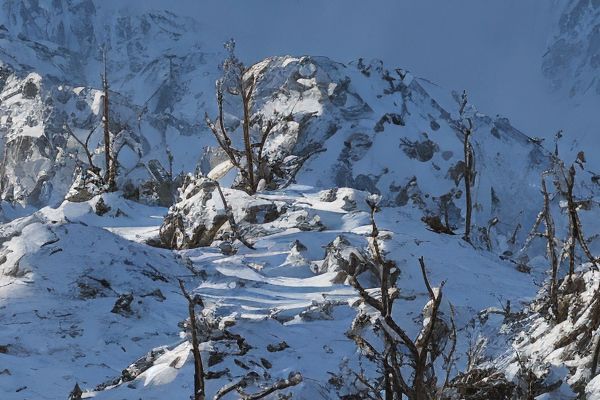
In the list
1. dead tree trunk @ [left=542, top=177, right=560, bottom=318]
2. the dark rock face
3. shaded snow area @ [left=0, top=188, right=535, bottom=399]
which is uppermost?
the dark rock face

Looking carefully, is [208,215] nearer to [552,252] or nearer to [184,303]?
[184,303]

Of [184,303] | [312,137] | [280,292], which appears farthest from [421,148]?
[184,303]

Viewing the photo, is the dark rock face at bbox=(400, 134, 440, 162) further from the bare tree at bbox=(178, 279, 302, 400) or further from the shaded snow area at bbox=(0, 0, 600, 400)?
the bare tree at bbox=(178, 279, 302, 400)

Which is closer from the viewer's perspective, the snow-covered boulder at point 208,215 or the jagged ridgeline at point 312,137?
the snow-covered boulder at point 208,215

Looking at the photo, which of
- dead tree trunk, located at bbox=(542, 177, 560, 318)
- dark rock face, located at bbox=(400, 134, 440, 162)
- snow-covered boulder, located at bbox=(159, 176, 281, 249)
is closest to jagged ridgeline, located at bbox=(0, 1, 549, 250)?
dark rock face, located at bbox=(400, 134, 440, 162)

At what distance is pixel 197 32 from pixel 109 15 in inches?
716

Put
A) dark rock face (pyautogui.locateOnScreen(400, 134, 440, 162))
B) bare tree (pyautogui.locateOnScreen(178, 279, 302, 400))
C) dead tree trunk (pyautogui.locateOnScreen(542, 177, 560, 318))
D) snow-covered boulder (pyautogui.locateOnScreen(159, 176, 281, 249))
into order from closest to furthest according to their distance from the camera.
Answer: bare tree (pyautogui.locateOnScreen(178, 279, 302, 400)) → dead tree trunk (pyautogui.locateOnScreen(542, 177, 560, 318)) → snow-covered boulder (pyautogui.locateOnScreen(159, 176, 281, 249)) → dark rock face (pyautogui.locateOnScreen(400, 134, 440, 162))

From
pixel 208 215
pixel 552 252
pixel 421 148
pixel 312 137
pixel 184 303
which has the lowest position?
pixel 184 303

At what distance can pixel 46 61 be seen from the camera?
9431 cm

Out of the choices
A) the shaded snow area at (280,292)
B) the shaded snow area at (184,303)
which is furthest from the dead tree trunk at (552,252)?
the shaded snow area at (184,303)

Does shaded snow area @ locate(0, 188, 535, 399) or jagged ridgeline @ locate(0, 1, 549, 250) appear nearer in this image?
shaded snow area @ locate(0, 188, 535, 399)

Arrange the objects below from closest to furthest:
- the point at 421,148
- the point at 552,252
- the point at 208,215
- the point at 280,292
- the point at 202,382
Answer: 1. the point at 202,382
2. the point at 552,252
3. the point at 280,292
4. the point at 208,215
5. the point at 421,148

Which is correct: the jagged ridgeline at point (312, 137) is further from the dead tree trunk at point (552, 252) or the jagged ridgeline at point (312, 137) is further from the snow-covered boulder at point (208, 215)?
the dead tree trunk at point (552, 252)

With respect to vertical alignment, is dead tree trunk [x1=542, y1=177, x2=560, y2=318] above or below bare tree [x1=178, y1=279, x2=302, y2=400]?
above
